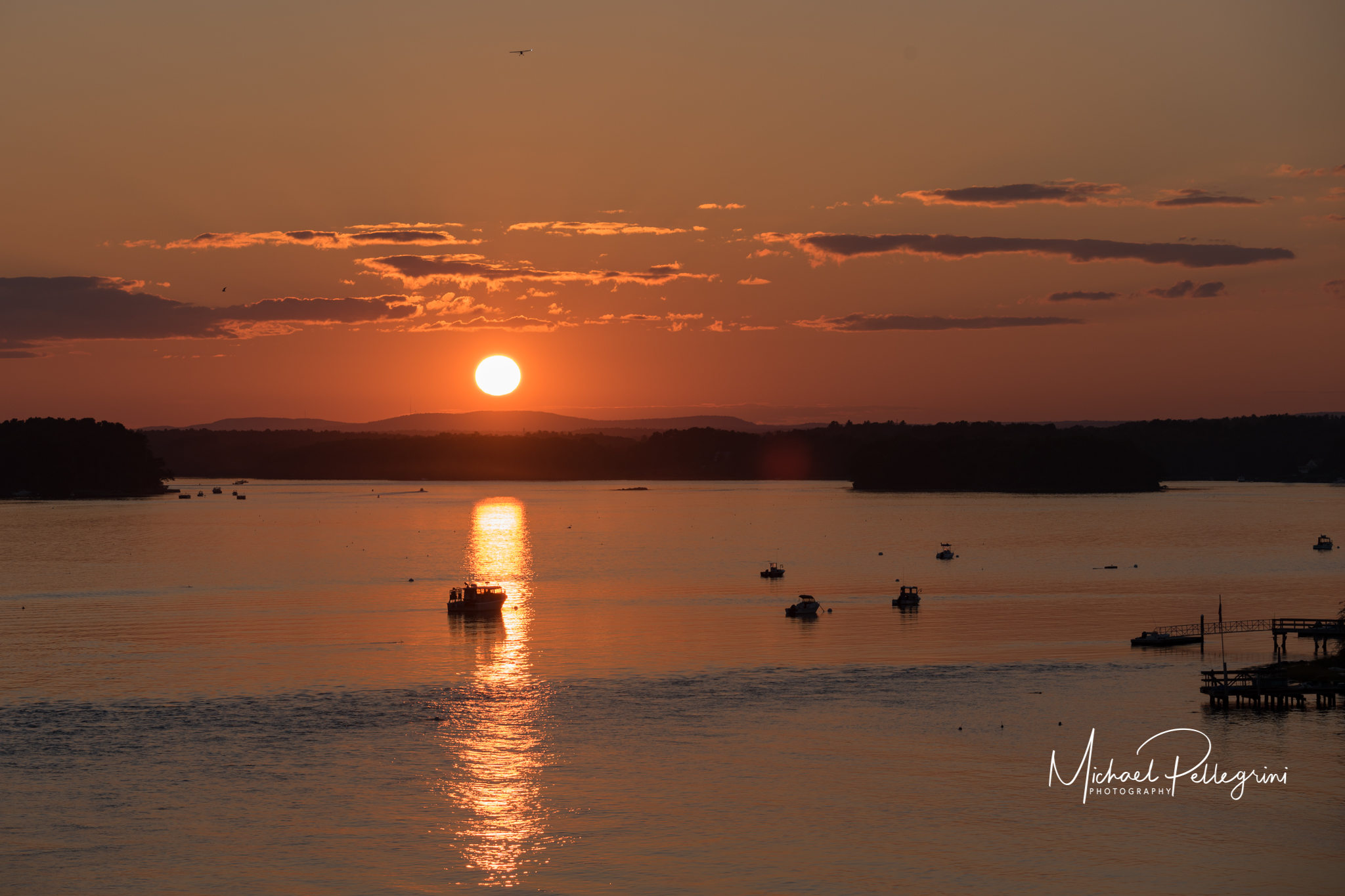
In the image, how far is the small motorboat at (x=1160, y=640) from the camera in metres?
89.3

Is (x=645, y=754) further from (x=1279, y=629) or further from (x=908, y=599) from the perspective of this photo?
(x=908, y=599)

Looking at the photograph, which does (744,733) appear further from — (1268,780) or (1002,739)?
(1268,780)

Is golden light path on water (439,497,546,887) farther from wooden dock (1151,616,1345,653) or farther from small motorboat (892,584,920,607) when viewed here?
wooden dock (1151,616,1345,653)

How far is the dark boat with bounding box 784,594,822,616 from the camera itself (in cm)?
10731

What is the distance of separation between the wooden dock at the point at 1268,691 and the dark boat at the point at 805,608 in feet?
139

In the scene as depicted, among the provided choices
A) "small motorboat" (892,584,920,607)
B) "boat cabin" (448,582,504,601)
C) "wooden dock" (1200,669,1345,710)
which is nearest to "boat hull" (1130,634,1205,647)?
"wooden dock" (1200,669,1345,710)

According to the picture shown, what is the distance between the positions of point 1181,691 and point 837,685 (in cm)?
1997

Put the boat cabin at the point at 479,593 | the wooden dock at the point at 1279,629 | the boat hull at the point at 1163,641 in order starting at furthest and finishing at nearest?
the boat cabin at the point at 479,593 < the boat hull at the point at 1163,641 < the wooden dock at the point at 1279,629

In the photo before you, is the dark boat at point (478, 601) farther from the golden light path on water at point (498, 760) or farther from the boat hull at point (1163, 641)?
the boat hull at point (1163, 641)

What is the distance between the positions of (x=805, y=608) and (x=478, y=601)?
98.0ft

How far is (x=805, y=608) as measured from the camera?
353ft

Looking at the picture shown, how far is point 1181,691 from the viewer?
71.4m

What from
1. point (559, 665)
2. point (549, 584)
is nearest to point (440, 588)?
point (549, 584)

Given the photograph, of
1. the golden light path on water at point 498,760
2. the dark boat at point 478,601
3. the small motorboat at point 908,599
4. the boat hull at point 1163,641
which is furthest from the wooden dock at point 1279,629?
the dark boat at point 478,601
